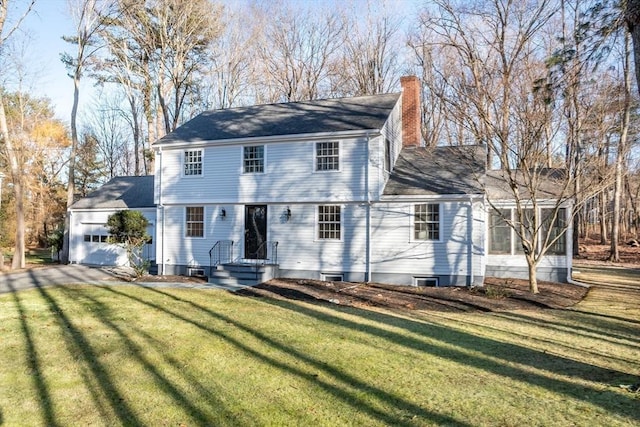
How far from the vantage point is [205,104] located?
32.8 m

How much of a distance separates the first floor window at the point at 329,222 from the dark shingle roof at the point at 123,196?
801 centimetres

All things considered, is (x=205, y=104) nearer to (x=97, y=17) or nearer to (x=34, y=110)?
(x=97, y=17)

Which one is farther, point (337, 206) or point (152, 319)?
point (337, 206)

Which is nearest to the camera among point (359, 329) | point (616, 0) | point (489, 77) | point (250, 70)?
point (616, 0)

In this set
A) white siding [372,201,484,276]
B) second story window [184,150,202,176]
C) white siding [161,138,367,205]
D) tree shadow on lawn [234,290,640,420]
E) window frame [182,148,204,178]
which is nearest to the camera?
tree shadow on lawn [234,290,640,420]

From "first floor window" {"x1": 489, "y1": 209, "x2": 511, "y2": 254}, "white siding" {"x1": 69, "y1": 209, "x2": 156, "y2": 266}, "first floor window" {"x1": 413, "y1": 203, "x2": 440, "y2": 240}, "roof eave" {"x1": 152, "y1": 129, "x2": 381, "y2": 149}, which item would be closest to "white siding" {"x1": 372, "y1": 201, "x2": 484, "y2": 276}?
"first floor window" {"x1": 413, "y1": 203, "x2": 440, "y2": 240}

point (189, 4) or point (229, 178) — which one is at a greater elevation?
point (189, 4)

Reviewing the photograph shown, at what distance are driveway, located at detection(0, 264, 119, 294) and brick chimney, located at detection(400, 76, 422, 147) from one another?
42.2 feet

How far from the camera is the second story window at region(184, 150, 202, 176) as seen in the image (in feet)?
56.3

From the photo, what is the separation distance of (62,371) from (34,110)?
37.3 meters

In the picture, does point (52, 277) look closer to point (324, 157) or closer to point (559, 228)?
point (324, 157)

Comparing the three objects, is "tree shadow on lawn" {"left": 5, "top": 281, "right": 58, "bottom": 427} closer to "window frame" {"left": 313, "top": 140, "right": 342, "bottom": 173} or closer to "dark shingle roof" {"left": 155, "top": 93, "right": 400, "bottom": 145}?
"window frame" {"left": 313, "top": 140, "right": 342, "bottom": 173}

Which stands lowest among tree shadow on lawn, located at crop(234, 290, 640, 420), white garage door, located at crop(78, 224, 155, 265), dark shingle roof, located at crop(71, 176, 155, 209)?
tree shadow on lawn, located at crop(234, 290, 640, 420)

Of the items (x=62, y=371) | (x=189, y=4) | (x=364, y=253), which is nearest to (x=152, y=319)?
(x=62, y=371)
